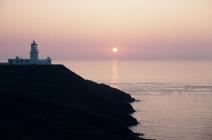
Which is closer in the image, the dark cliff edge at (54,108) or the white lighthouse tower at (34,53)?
the dark cliff edge at (54,108)

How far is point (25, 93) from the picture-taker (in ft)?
246

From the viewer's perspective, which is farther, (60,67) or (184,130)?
(60,67)

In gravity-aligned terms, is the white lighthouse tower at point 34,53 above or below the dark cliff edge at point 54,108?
above

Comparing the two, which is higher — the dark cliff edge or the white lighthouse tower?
the white lighthouse tower

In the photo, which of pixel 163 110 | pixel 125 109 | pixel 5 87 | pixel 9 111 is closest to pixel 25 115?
pixel 9 111

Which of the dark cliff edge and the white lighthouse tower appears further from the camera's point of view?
the white lighthouse tower

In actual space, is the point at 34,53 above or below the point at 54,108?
above

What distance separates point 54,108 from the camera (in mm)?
66250

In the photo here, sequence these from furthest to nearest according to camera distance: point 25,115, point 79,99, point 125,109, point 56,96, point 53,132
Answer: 1. point 125,109
2. point 79,99
3. point 56,96
4. point 25,115
5. point 53,132

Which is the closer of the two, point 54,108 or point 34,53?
point 54,108

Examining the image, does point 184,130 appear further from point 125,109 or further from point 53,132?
point 53,132

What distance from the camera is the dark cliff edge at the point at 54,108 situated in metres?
53.9

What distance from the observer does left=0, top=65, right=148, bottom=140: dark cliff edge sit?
53.9 meters

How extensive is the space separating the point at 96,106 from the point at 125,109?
36.3ft
